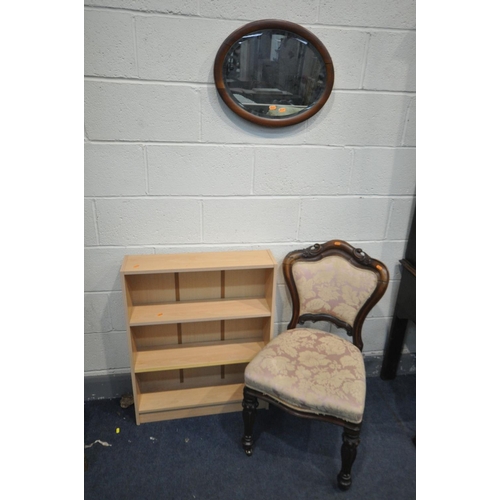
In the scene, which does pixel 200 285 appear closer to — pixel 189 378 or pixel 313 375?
pixel 189 378

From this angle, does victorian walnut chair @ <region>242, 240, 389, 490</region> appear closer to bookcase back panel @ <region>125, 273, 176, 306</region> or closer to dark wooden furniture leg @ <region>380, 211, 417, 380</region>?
dark wooden furniture leg @ <region>380, 211, 417, 380</region>

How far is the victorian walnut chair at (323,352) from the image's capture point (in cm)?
149

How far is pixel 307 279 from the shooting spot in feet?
5.95

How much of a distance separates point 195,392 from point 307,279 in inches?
35.1

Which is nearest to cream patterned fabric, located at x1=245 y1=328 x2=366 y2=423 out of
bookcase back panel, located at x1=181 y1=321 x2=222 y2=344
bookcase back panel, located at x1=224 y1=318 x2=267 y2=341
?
bookcase back panel, located at x1=224 y1=318 x2=267 y2=341

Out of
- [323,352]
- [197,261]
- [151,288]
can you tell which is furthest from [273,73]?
[323,352]

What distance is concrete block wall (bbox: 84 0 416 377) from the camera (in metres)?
1.52

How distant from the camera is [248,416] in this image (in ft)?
5.51

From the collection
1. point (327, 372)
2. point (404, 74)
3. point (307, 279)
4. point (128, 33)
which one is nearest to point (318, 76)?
point (404, 74)

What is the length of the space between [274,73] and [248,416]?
155 cm

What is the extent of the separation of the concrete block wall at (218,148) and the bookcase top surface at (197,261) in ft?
0.17

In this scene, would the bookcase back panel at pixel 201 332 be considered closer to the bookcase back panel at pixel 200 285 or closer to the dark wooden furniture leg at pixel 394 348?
the bookcase back panel at pixel 200 285

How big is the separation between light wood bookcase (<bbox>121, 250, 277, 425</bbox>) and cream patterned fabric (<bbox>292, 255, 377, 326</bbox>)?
17 cm

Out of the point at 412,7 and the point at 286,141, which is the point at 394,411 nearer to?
the point at 286,141
